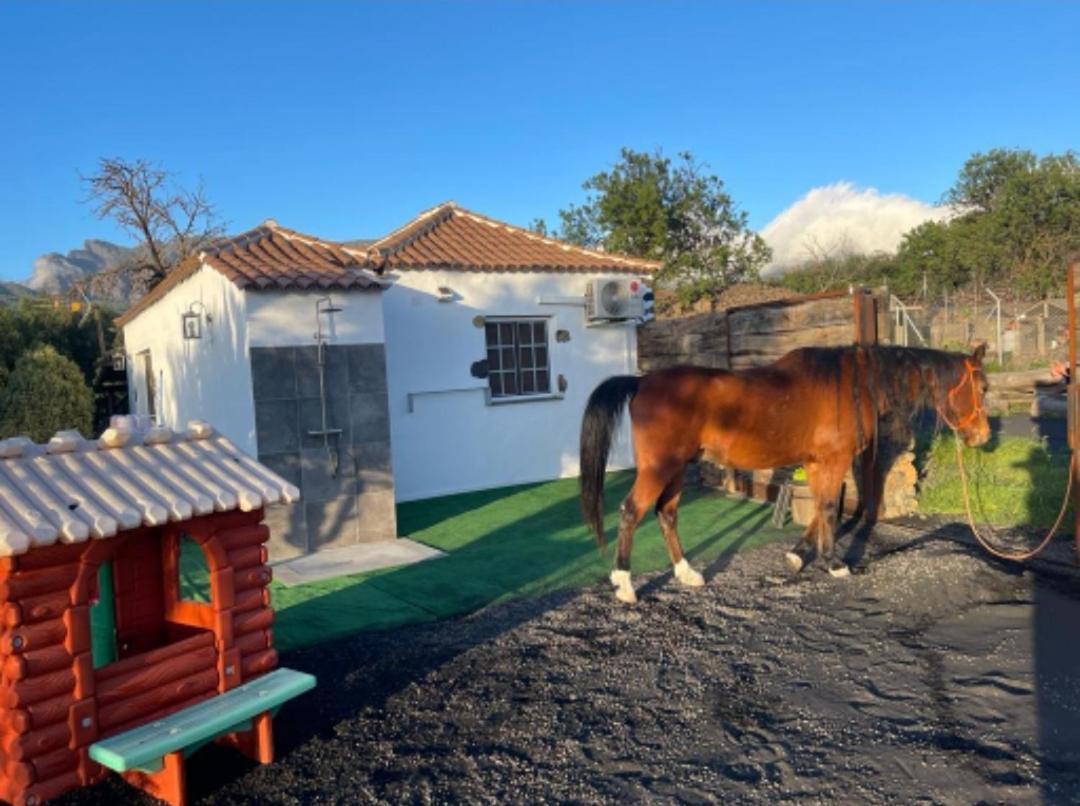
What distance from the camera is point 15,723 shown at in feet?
9.24

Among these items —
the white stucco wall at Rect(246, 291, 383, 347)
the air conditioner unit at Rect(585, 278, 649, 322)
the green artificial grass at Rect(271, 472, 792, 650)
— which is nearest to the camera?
the green artificial grass at Rect(271, 472, 792, 650)

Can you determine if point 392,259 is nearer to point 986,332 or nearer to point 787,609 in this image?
point 787,609

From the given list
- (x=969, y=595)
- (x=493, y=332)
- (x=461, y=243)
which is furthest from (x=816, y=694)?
(x=461, y=243)

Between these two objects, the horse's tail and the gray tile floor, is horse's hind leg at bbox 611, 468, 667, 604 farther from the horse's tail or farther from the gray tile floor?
the gray tile floor

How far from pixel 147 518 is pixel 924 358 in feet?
19.2

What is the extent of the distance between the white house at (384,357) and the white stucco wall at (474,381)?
0.07 feet

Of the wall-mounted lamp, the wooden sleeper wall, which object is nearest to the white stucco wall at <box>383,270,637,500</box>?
the wooden sleeper wall

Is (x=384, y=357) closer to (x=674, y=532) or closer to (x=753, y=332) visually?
(x=674, y=532)

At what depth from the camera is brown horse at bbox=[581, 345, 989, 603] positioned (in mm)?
5809

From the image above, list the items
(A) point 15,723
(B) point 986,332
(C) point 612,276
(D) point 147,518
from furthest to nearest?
(B) point 986,332 → (C) point 612,276 → (D) point 147,518 → (A) point 15,723

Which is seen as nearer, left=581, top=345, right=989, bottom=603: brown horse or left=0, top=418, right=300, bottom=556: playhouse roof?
left=0, top=418, right=300, bottom=556: playhouse roof

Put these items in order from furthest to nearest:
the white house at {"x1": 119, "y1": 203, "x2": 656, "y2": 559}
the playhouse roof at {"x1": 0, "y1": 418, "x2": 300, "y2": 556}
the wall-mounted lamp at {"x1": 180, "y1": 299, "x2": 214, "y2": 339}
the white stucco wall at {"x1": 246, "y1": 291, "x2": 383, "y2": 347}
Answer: the wall-mounted lamp at {"x1": 180, "y1": 299, "x2": 214, "y2": 339}, the white house at {"x1": 119, "y1": 203, "x2": 656, "y2": 559}, the white stucco wall at {"x1": 246, "y1": 291, "x2": 383, "y2": 347}, the playhouse roof at {"x1": 0, "y1": 418, "x2": 300, "y2": 556}

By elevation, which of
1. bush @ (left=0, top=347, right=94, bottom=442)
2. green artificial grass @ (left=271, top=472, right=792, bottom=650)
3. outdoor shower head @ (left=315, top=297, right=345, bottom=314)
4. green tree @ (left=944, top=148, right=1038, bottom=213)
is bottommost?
green artificial grass @ (left=271, top=472, right=792, bottom=650)

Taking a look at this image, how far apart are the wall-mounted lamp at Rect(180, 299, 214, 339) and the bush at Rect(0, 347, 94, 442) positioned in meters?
5.69
